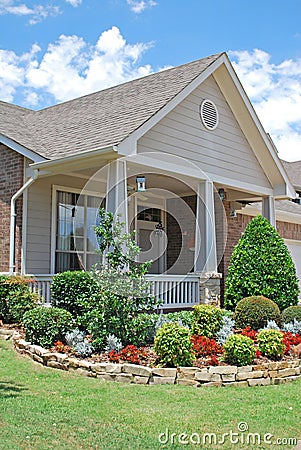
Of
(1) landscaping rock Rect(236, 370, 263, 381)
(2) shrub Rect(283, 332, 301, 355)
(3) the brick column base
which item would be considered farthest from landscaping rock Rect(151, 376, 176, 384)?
(3) the brick column base

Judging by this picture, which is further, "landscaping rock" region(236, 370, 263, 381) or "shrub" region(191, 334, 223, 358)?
"shrub" region(191, 334, 223, 358)

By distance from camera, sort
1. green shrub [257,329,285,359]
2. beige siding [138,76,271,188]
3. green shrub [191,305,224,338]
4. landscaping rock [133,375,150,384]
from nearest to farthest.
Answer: landscaping rock [133,375,150,384], green shrub [257,329,285,359], green shrub [191,305,224,338], beige siding [138,76,271,188]

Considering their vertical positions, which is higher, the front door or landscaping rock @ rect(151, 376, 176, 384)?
the front door

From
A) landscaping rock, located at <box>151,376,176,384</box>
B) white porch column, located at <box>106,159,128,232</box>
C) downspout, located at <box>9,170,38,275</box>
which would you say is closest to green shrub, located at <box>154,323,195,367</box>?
landscaping rock, located at <box>151,376,176,384</box>

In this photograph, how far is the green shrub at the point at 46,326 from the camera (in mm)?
8117

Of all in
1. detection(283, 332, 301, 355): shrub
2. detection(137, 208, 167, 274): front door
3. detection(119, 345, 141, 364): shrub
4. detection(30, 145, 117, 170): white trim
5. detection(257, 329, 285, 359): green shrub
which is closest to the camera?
detection(119, 345, 141, 364): shrub

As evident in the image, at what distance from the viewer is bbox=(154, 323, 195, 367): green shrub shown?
716cm

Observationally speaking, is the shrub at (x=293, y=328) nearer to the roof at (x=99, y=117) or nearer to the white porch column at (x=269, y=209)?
the roof at (x=99, y=117)

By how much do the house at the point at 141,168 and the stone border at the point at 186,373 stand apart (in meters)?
3.51

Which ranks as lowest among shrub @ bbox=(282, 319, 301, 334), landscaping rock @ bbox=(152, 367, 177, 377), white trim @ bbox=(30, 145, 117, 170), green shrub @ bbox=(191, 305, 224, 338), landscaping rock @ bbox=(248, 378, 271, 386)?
landscaping rock @ bbox=(248, 378, 271, 386)

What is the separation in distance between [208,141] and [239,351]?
21.0 feet

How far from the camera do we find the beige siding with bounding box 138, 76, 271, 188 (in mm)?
11289

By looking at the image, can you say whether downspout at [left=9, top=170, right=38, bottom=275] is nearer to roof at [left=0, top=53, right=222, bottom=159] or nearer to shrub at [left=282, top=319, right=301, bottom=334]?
roof at [left=0, top=53, right=222, bottom=159]

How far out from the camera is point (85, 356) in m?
7.62
